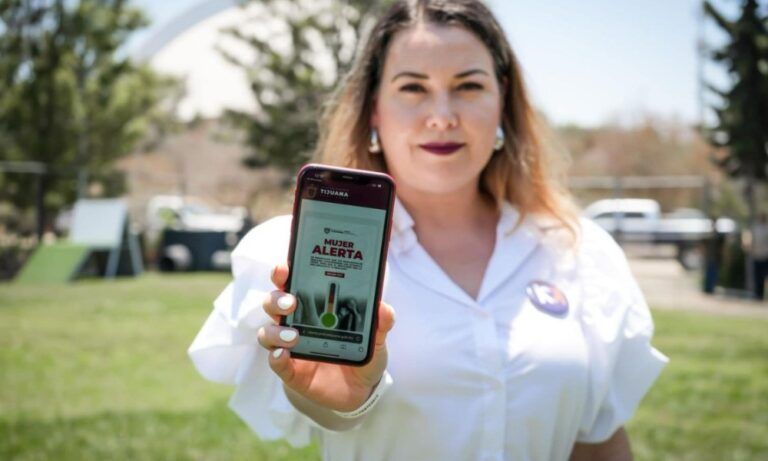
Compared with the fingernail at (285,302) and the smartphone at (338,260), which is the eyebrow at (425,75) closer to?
the smartphone at (338,260)

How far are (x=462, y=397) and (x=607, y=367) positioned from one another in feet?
1.29

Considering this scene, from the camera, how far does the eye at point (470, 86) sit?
1917mm

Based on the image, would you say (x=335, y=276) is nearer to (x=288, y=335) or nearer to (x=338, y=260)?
(x=338, y=260)

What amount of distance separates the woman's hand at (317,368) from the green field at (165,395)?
9.61ft

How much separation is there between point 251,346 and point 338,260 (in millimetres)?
400

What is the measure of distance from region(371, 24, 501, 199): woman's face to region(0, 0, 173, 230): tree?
18.5m

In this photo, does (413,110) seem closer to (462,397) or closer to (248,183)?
(462,397)

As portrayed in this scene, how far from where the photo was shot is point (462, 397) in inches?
68.8

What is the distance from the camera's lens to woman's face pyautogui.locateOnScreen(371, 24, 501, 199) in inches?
74.3

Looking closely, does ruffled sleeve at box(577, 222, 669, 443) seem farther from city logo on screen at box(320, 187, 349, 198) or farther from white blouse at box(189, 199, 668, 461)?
city logo on screen at box(320, 187, 349, 198)

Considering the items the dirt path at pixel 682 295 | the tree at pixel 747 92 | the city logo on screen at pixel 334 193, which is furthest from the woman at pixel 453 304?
the tree at pixel 747 92

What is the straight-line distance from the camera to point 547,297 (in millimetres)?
1908

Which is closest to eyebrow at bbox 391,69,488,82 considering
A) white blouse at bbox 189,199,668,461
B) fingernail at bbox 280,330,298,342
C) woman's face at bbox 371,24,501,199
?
woman's face at bbox 371,24,501,199

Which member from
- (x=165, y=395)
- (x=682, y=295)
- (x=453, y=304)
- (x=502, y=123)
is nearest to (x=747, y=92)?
(x=682, y=295)
